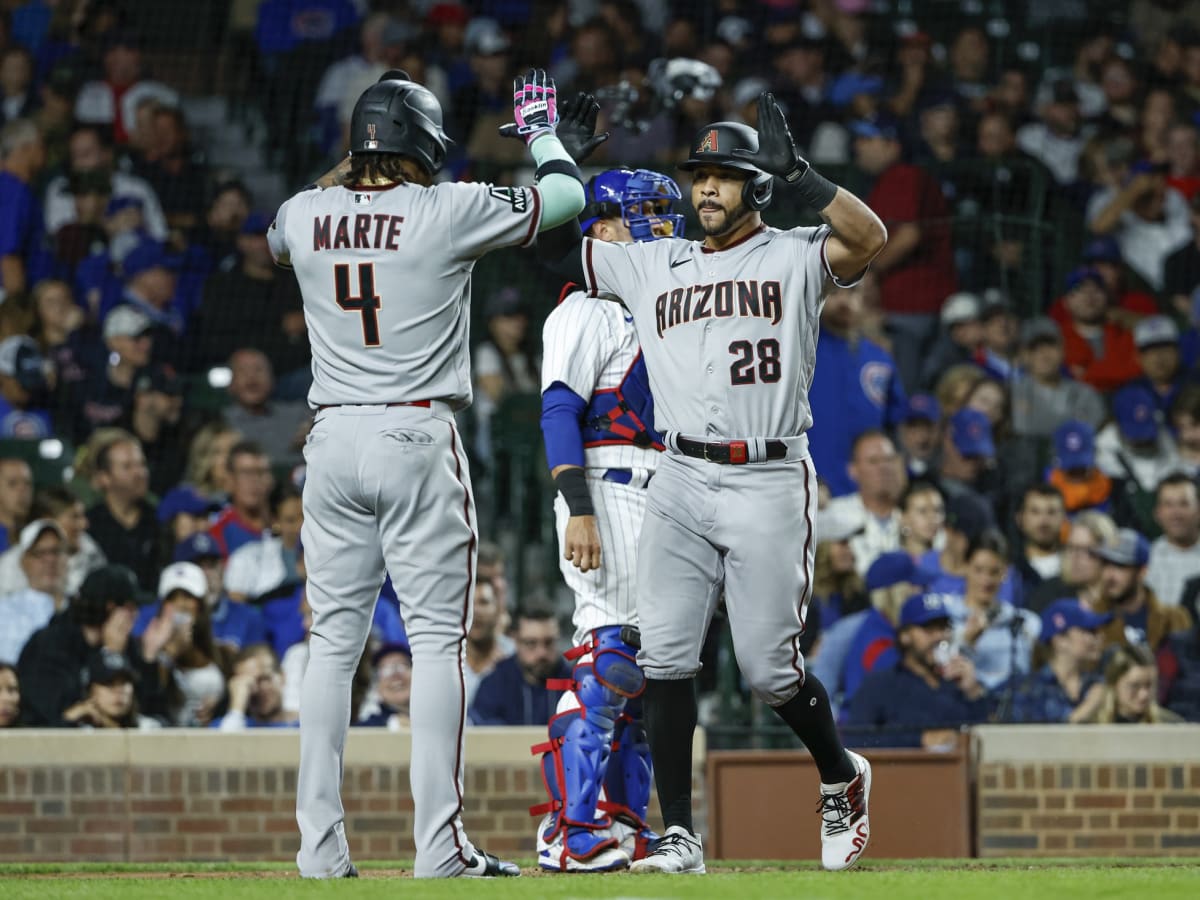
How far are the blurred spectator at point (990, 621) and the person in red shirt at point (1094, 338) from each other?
1526mm

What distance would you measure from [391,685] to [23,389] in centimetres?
251

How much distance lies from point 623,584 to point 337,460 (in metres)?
1.01

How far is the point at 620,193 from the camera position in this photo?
18.7ft

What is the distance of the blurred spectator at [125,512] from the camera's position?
833 cm

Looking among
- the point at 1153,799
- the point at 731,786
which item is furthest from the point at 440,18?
the point at 1153,799

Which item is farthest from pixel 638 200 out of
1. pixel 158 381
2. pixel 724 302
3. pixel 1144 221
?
pixel 1144 221

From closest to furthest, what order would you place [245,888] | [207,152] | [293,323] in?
[245,888] < [293,323] < [207,152]

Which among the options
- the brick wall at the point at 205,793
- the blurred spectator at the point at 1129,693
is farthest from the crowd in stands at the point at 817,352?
the brick wall at the point at 205,793

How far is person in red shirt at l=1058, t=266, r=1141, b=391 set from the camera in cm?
964

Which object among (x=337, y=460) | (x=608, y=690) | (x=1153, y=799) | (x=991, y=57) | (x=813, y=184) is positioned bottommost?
(x=1153, y=799)

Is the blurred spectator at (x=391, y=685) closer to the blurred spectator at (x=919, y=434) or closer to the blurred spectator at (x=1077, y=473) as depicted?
the blurred spectator at (x=919, y=434)

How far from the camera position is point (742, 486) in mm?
4957

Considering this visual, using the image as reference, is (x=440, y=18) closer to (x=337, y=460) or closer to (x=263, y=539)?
(x=263, y=539)

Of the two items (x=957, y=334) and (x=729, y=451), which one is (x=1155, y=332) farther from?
(x=729, y=451)
